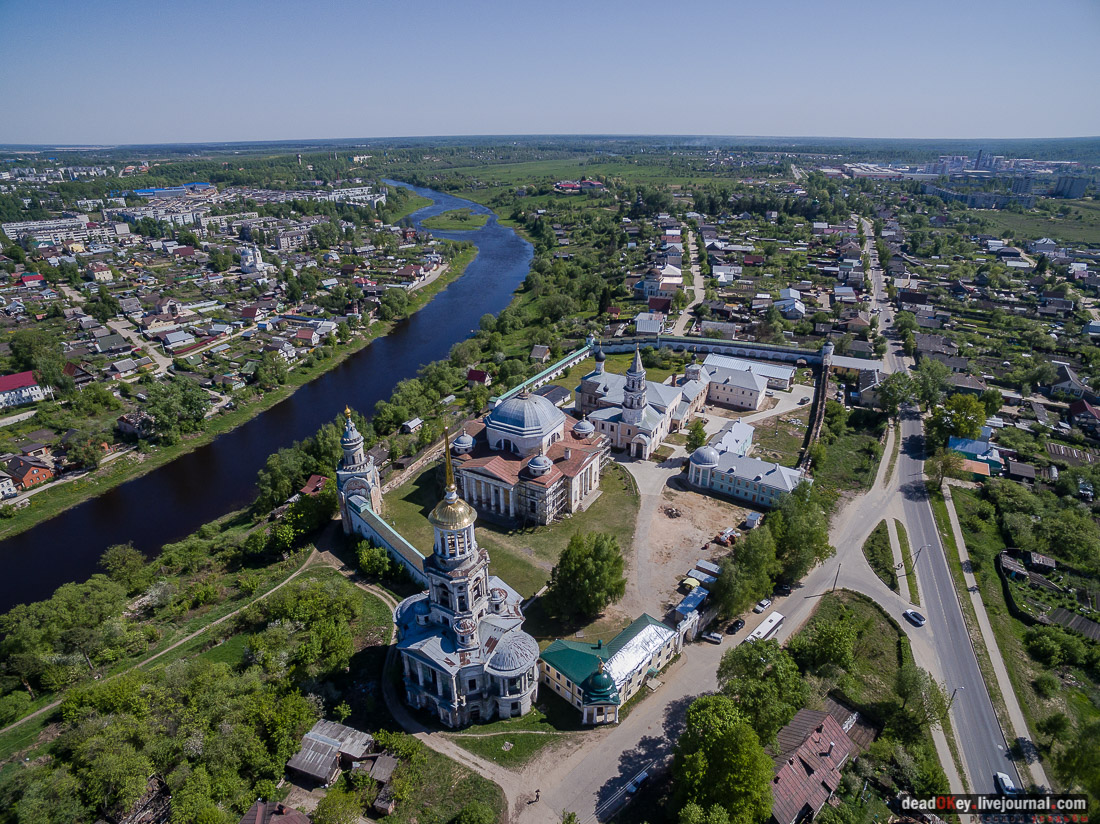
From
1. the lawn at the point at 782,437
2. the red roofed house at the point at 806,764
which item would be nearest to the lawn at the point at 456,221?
the lawn at the point at 782,437

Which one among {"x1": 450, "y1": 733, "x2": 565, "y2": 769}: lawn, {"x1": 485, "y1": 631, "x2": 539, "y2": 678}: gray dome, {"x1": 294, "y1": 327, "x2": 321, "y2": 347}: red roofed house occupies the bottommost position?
{"x1": 450, "y1": 733, "x2": 565, "y2": 769}: lawn

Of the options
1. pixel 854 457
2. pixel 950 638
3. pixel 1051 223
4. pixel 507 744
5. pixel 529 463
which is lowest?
pixel 507 744

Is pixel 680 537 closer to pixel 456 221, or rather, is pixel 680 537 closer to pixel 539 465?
pixel 539 465

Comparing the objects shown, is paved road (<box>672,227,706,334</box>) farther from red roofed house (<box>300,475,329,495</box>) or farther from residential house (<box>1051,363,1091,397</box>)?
red roofed house (<box>300,475,329,495</box>)

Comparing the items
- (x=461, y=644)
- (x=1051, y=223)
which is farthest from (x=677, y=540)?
(x=1051, y=223)

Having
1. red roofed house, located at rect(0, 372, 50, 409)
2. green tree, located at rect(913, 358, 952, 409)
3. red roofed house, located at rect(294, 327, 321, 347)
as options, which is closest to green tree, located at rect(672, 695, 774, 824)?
green tree, located at rect(913, 358, 952, 409)

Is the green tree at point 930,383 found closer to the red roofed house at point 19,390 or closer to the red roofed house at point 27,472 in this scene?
the red roofed house at point 27,472
